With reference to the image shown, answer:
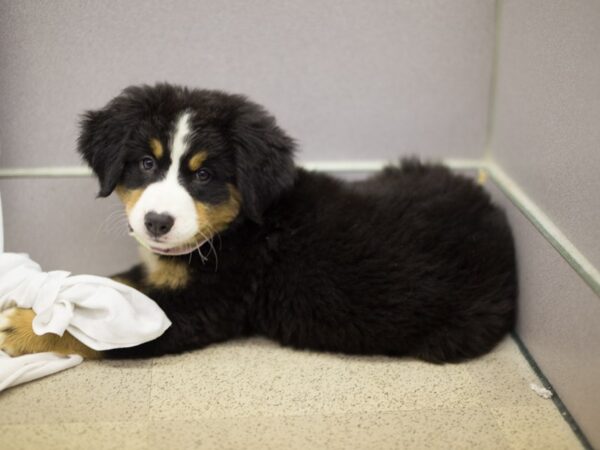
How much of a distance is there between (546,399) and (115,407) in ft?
4.29

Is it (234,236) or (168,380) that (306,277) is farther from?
(168,380)

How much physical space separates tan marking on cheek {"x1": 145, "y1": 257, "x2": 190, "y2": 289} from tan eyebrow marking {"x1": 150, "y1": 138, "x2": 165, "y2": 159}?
388 mm

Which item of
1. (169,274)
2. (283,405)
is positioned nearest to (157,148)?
(169,274)

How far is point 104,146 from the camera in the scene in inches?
91.1

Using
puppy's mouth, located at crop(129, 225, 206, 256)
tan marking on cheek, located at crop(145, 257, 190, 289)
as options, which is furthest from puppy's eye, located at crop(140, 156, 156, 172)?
tan marking on cheek, located at crop(145, 257, 190, 289)

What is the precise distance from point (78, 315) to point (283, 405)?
27.6 inches

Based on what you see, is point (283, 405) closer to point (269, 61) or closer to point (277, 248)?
point (277, 248)

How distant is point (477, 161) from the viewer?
3.00 m

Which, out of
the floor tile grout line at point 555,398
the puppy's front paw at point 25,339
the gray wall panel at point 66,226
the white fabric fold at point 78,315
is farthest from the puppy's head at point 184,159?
the floor tile grout line at point 555,398

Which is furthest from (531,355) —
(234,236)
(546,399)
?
(234,236)

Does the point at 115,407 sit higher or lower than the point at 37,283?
lower

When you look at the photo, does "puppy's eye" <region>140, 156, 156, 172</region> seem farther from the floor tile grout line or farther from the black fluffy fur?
the floor tile grout line

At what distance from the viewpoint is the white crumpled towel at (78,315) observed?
2.27 metres

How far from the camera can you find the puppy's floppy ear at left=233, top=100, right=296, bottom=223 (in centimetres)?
227
